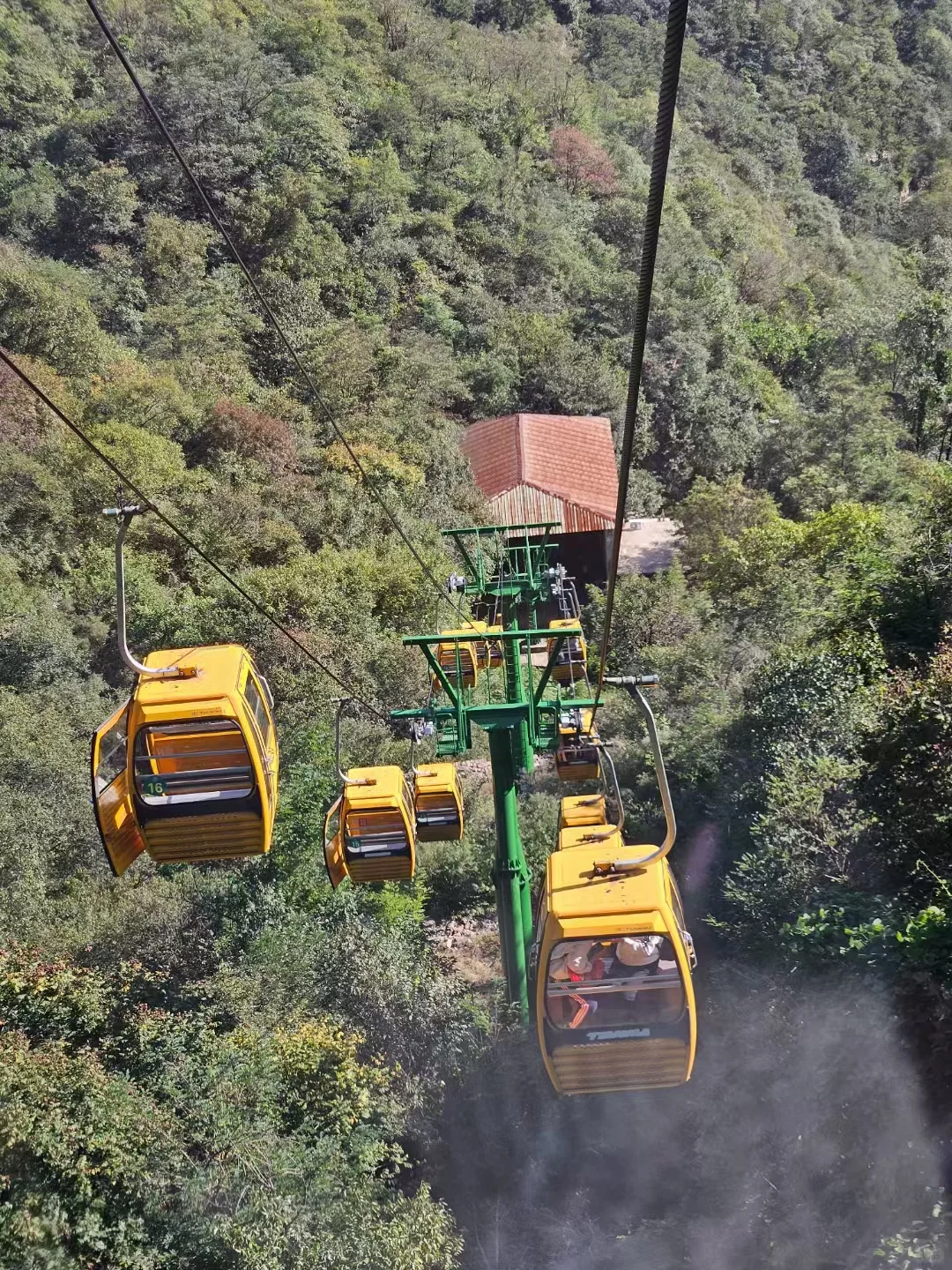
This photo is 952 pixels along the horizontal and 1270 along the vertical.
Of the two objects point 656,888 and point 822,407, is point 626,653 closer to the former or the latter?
point 656,888

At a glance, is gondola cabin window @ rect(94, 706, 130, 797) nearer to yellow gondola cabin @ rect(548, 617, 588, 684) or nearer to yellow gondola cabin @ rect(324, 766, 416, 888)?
yellow gondola cabin @ rect(324, 766, 416, 888)

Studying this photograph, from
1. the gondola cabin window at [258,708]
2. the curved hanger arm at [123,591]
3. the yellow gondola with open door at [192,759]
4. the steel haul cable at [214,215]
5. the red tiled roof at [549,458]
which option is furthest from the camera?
the red tiled roof at [549,458]

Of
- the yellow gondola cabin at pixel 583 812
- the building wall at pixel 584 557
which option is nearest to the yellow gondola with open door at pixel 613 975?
the yellow gondola cabin at pixel 583 812

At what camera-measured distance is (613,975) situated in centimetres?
785

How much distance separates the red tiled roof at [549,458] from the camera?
25.6 meters

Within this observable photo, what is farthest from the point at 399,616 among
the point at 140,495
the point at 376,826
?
the point at 140,495

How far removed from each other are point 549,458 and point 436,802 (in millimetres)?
16421

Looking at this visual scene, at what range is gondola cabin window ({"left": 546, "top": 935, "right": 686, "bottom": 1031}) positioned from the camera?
7.63 meters

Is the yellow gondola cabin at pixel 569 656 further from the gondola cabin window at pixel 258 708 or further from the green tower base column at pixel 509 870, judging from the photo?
the gondola cabin window at pixel 258 708

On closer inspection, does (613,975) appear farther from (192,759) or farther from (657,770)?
(192,759)

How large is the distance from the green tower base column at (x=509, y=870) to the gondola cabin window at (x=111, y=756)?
5189mm

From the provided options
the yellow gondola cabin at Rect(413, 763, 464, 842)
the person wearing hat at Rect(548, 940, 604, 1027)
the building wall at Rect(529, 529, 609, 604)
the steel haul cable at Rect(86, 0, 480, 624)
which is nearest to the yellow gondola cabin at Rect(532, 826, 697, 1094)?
the person wearing hat at Rect(548, 940, 604, 1027)

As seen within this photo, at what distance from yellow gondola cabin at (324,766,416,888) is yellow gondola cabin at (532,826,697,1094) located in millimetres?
3025

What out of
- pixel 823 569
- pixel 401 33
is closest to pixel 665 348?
pixel 823 569
